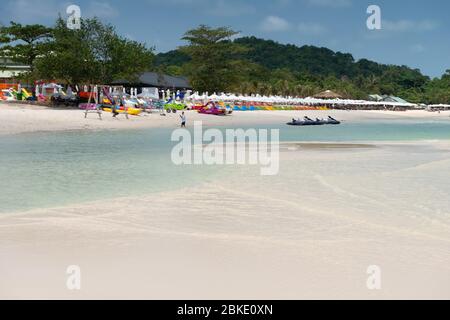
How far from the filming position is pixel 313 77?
4980 inches

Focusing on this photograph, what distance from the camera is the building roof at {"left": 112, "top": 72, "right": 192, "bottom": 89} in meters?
68.5

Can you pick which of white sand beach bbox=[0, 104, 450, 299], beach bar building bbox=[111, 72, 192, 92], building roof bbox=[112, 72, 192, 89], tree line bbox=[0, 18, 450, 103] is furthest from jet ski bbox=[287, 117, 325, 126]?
white sand beach bbox=[0, 104, 450, 299]

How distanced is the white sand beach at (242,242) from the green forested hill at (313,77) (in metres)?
73.7

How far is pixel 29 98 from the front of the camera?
48.8 metres

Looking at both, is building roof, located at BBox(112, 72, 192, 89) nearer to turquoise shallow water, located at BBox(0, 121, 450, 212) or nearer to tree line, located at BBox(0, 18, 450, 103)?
tree line, located at BBox(0, 18, 450, 103)

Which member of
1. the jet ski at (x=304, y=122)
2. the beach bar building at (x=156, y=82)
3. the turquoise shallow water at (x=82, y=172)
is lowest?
the turquoise shallow water at (x=82, y=172)

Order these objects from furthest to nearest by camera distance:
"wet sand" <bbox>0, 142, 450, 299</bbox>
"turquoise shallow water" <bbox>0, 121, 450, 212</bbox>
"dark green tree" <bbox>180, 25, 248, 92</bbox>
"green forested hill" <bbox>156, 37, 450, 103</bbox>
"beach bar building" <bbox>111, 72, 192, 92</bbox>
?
"green forested hill" <bbox>156, 37, 450, 103</bbox>, "dark green tree" <bbox>180, 25, 248, 92</bbox>, "beach bar building" <bbox>111, 72, 192, 92</bbox>, "turquoise shallow water" <bbox>0, 121, 450, 212</bbox>, "wet sand" <bbox>0, 142, 450, 299</bbox>

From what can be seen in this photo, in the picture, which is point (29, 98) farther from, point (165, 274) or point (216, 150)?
point (165, 274)

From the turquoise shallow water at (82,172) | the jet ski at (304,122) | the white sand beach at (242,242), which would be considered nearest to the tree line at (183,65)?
the jet ski at (304,122)

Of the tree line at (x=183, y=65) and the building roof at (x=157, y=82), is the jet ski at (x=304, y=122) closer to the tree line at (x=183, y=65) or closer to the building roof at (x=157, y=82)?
the tree line at (x=183, y=65)

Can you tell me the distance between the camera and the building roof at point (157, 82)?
225 ft

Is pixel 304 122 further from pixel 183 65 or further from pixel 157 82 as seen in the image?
pixel 183 65

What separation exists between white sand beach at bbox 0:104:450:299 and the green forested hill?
2902 inches

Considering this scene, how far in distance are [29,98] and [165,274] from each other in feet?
155
